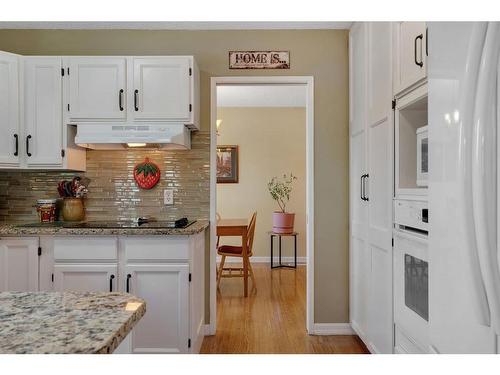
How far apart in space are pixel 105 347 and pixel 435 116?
0.97 meters

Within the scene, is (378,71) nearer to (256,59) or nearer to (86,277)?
(256,59)

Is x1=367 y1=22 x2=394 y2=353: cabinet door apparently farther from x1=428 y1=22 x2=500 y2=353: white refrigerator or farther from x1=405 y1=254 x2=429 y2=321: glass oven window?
x1=428 y1=22 x2=500 y2=353: white refrigerator

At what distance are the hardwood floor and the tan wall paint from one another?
25 cm

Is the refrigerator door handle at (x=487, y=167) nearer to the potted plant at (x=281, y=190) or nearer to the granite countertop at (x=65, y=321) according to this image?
the granite countertop at (x=65, y=321)

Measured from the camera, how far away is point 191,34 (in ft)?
10.0

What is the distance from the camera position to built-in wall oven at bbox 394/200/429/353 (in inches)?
64.3

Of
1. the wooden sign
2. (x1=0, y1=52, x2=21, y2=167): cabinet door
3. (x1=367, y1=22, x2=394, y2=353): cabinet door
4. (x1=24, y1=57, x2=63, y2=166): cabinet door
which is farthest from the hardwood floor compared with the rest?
the wooden sign

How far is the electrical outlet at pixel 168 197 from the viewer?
302 cm

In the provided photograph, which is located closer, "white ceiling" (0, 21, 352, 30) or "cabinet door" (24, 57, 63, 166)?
"cabinet door" (24, 57, 63, 166)

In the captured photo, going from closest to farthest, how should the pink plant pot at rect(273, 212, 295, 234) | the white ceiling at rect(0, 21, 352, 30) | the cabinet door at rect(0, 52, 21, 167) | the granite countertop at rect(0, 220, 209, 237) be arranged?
1. the granite countertop at rect(0, 220, 209, 237)
2. the cabinet door at rect(0, 52, 21, 167)
3. the white ceiling at rect(0, 21, 352, 30)
4. the pink plant pot at rect(273, 212, 295, 234)

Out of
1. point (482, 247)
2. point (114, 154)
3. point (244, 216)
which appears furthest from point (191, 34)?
point (244, 216)

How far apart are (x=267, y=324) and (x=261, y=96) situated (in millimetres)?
3240

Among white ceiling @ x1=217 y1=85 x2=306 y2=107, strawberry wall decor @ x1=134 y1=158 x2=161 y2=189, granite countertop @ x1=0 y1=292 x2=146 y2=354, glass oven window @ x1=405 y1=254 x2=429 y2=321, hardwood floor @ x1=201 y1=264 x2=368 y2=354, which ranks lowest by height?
hardwood floor @ x1=201 y1=264 x2=368 y2=354

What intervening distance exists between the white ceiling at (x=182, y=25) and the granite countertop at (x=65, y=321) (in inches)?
98.8
